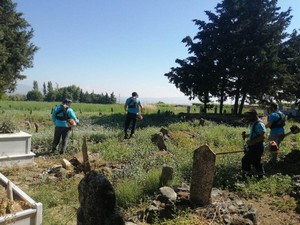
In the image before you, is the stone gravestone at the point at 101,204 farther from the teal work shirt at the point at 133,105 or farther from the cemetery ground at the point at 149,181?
the teal work shirt at the point at 133,105

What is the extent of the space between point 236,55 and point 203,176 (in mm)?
20218

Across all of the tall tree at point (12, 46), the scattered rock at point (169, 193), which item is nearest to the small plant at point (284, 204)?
the scattered rock at point (169, 193)

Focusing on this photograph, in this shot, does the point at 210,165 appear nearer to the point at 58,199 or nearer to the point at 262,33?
the point at 58,199

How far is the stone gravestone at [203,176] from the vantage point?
561cm

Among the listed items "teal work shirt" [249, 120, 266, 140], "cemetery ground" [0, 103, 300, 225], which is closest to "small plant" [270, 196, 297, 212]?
"cemetery ground" [0, 103, 300, 225]

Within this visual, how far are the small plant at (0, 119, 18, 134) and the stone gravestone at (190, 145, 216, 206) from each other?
6017 millimetres

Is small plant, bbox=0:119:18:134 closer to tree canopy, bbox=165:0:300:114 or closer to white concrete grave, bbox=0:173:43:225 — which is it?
white concrete grave, bbox=0:173:43:225

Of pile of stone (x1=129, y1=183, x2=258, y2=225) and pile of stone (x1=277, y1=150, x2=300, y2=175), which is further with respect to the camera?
pile of stone (x1=277, y1=150, x2=300, y2=175)

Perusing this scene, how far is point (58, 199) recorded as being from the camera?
21.4 ft

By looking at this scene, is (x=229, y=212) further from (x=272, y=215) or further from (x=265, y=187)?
(x=265, y=187)

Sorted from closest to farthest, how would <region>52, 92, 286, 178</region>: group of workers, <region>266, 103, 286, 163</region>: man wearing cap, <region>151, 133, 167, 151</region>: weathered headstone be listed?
<region>52, 92, 286, 178</region>: group of workers
<region>266, 103, 286, 163</region>: man wearing cap
<region>151, 133, 167, 151</region>: weathered headstone

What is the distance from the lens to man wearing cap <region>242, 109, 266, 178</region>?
7.36 metres

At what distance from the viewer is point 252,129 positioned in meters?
7.51

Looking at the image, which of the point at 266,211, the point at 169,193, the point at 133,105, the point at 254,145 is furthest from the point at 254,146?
the point at 133,105
